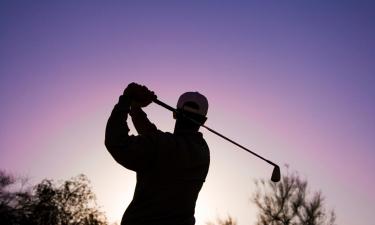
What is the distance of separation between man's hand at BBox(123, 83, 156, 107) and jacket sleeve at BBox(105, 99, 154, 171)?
0.57ft

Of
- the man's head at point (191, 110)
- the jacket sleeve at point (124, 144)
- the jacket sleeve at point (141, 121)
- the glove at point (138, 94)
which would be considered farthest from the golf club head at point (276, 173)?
the jacket sleeve at point (124, 144)

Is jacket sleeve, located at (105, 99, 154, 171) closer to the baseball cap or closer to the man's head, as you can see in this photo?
the man's head

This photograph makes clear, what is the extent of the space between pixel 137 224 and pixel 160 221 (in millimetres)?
146

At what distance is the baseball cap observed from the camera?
3.78 meters

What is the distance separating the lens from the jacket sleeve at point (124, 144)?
3150mm

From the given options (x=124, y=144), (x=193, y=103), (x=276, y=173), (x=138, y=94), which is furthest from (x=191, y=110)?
(x=276, y=173)

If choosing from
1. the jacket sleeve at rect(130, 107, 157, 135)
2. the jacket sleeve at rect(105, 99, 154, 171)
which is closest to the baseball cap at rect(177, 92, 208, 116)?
the jacket sleeve at rect(105, 99, 154, 171)

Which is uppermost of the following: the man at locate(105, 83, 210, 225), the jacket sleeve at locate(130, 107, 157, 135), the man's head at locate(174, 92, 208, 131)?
the jacket sleeve at locate(130, 107, 157, 135)

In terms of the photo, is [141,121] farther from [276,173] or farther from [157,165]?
[276,173]

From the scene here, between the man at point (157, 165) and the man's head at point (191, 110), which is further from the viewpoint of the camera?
the man's head at point (191, 110)

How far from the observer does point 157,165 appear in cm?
331

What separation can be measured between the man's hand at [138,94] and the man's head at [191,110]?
221 mm

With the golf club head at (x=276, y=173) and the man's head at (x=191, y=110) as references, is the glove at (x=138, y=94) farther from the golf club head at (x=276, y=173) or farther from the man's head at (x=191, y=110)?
the golf club head at (x=276, y=173)

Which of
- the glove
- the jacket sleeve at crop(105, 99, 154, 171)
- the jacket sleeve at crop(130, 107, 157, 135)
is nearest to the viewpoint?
the jacket sleeve at crop(105, 99, 154, 171)
